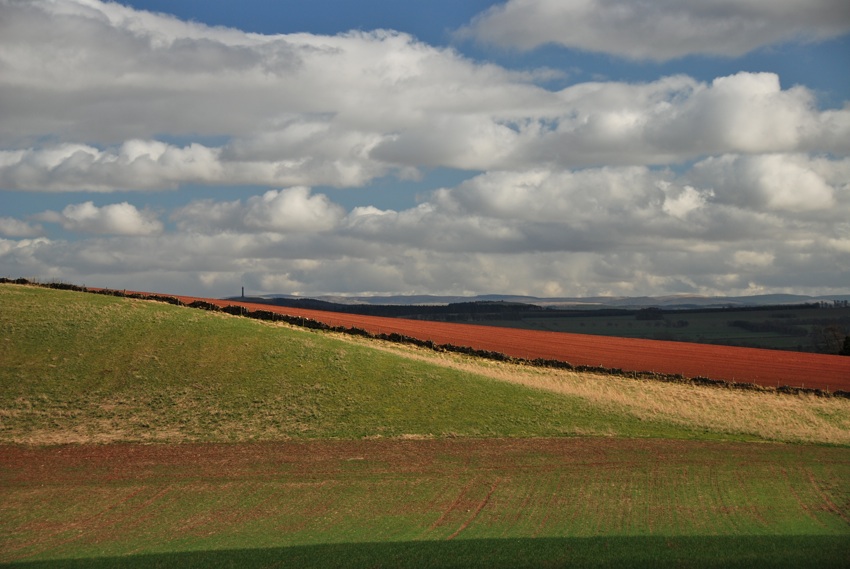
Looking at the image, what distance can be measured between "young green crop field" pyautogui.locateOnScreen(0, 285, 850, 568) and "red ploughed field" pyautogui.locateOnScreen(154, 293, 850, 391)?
6794 mm

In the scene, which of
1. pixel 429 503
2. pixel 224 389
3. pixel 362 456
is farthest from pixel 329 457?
pixel 224 389

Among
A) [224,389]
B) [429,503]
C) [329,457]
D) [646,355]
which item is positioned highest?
[646,355]

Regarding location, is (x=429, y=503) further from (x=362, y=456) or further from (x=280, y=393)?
(x=280, y=393)

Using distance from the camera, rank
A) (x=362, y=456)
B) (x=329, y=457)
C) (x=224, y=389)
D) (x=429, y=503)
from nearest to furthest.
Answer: (x=429, y=503) < (x=329, y=457) < (x=362, y=456) < (x=224, y=389)

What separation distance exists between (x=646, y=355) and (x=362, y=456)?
145ft

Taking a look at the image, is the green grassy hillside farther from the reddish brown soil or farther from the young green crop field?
the reddish brown soil

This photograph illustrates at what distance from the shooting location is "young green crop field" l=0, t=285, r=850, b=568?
26891 mm

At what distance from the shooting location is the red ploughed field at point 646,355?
2699 inches

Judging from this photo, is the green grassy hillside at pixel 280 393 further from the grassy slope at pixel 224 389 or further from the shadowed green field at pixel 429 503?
the shadowed green field at pixel 429 503

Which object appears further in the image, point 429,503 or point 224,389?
point 224,389

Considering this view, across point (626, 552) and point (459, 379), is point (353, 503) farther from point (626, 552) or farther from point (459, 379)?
point (459, 379)

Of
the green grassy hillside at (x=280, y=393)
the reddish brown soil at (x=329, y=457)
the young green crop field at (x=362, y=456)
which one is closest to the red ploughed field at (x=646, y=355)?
the green grassy hillside at (x=280, y=393)

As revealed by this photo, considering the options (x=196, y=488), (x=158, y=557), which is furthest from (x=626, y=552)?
(x=196, y=488)

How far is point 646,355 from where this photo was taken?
78500 mm
